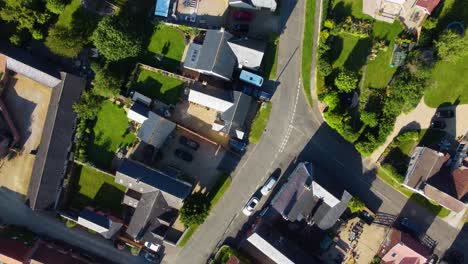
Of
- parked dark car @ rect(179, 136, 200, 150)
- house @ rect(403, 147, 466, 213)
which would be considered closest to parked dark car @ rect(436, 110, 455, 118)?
house @ rect(403, 147, 466, 213)

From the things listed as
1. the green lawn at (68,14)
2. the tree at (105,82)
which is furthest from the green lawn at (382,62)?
the green lawn at (68,14)

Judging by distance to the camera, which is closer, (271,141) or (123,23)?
(123,23)

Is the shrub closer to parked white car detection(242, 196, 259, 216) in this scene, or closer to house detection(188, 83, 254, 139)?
house detection(188, 83, 254, 139)

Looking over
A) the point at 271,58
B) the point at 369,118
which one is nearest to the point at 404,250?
the point at 369,118

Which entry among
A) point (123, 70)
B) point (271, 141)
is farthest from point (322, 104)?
point (123, 70)

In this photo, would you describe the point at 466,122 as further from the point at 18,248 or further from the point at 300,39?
the point at 18,248

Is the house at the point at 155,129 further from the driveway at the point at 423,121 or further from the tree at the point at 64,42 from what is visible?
the driveway at the point at 423,121
